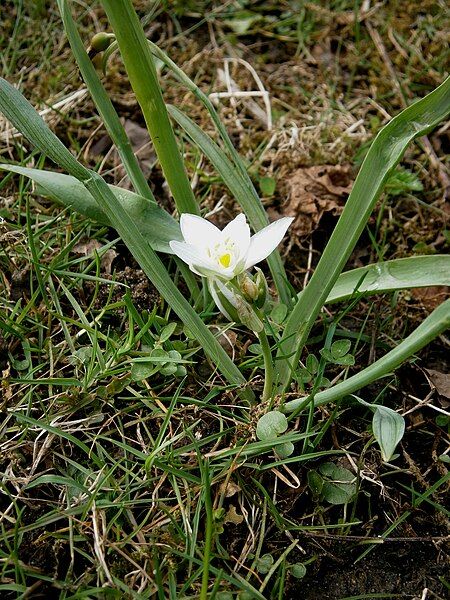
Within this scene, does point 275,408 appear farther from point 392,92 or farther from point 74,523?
point 392,92

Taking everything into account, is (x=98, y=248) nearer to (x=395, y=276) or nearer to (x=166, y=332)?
(x=166, y=332)

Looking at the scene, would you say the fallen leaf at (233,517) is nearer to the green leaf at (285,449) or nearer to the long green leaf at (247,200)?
the green leaf at (285,449)

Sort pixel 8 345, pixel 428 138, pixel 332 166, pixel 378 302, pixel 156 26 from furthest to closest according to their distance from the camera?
1. pixel 156 26
2. pixel 428 138
3. pixel 332 166
4. pixel 378 302
5. pixel 8 345

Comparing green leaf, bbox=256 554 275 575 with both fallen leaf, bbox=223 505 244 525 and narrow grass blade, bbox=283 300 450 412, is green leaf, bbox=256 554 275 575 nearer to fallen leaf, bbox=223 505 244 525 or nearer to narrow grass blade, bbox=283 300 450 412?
fallen leaf, bbox=223 505 244 525

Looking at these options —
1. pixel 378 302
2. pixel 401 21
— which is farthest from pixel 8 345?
pixel 401 21

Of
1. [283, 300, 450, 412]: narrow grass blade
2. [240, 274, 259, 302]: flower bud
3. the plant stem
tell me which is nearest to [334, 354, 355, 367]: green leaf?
[283, 300, 450, 412]: narrow grass blade

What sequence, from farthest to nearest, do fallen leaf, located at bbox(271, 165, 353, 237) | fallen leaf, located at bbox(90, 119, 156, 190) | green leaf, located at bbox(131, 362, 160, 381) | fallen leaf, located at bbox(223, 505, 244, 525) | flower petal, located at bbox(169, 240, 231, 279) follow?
fallen leaf, located at bbox(90, 119, 156, 190) < fallen leaf, located at bbox(271, 165, 353, 237) < green leaf, located at bbox(131, 362, 160, 381) < fallen leaf, located at bbox(223, 505, 244, 525) < flower petal, located at bbox(169, 240, 231, 279)
